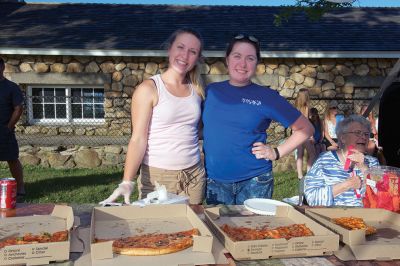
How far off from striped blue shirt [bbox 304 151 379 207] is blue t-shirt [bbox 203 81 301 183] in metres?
0.38

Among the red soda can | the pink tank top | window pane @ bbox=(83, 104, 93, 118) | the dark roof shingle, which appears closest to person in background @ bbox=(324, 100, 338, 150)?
the dark roof shingle

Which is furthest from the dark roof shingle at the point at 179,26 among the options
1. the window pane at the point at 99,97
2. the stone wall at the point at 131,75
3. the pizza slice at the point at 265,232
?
the pizza slice at the point at 265,232

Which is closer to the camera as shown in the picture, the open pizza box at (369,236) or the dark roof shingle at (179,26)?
the open pizza box at (369,236)

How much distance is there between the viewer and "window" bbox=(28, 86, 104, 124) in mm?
10625

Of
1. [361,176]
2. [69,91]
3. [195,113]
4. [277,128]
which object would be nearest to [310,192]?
[361,176]

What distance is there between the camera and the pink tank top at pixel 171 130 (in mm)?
2934

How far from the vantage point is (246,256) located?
6.05ft

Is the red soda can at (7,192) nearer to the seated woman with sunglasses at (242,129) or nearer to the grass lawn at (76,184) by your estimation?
the seated woman with sunglasses at (242,129)

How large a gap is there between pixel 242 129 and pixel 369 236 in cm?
110

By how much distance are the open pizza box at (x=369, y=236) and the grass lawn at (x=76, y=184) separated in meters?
4.24

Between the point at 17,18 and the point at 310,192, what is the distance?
453 inches

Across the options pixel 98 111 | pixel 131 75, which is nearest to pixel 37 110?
pixel 98 111

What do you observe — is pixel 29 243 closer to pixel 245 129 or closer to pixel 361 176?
pixel 245 129

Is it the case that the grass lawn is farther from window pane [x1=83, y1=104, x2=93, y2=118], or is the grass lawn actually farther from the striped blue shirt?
the striped blue shirt
